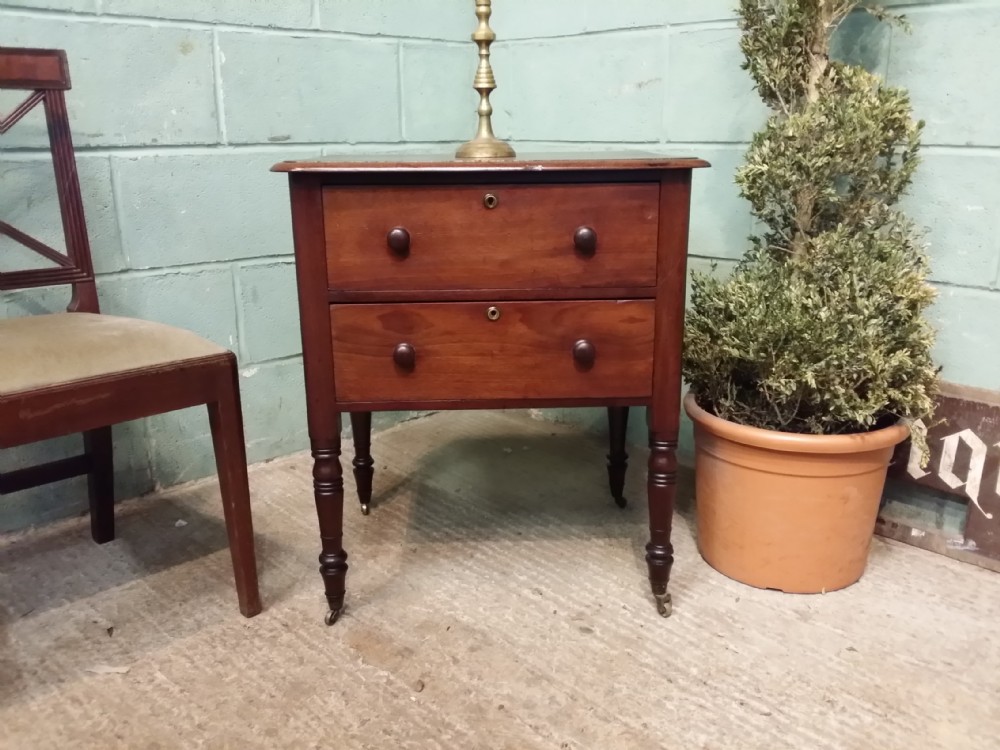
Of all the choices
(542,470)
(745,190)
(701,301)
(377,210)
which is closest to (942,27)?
(745,190)

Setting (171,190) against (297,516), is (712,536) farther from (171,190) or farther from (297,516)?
(171,190)

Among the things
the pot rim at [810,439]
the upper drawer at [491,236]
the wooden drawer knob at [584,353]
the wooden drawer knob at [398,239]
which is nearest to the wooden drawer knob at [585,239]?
the upper drawer at [491,236]

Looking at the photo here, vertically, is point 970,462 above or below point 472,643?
above

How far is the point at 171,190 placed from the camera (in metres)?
1.72

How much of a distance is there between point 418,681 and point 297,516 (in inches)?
25.0

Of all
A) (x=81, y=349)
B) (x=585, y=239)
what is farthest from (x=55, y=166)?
(x=585, y=239)

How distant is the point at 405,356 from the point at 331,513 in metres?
0.30

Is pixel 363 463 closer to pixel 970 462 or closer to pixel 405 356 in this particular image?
pixel 405 356

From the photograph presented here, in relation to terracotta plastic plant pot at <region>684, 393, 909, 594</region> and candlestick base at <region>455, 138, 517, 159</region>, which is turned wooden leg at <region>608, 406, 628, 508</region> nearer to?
terracotta plastic plant pot at <region>684, 393, 909, 594</region>

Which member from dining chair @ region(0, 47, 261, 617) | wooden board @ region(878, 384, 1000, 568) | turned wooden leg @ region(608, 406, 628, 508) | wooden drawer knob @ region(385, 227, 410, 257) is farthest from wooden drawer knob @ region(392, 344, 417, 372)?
wooden board @ region(878, 384, 1000, 568)

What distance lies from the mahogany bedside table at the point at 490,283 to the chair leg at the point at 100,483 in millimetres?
546

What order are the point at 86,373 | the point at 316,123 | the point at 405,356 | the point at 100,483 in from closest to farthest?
the point at 86,373 < the point at 405,356 < the point at 100,483 < the point at 316,123

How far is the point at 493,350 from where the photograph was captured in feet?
3.97

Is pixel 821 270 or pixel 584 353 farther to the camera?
pixel 821 270
